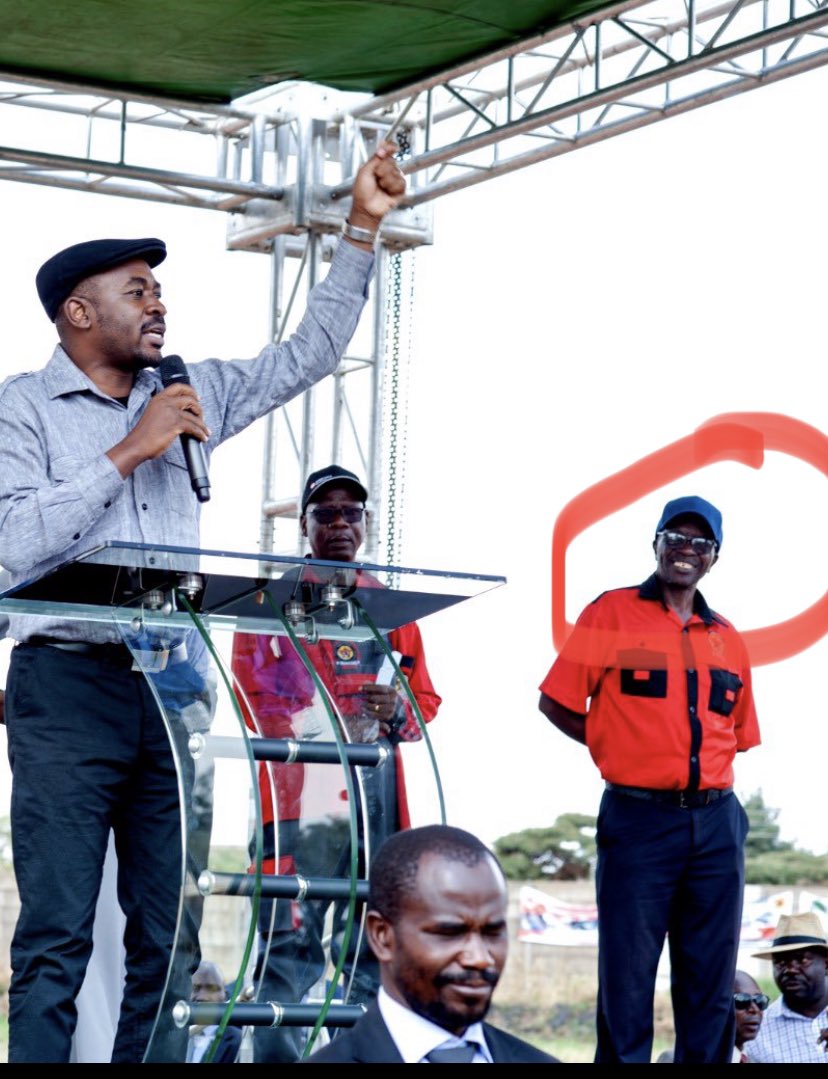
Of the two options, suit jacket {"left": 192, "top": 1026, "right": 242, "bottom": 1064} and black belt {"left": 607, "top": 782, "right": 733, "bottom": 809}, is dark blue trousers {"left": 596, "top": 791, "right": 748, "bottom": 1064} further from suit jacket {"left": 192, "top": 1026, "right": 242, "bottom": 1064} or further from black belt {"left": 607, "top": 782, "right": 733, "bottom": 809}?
suit jacket {"left": 192, "top": 1026, "right": 242, "bottom": 1064}

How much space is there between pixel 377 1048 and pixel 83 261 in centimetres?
167

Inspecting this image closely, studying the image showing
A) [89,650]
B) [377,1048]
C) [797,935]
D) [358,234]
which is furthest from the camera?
[797,935]

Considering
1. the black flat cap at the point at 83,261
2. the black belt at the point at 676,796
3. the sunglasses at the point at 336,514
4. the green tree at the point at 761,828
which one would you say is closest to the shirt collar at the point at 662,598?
the black belt at the point at 676,796

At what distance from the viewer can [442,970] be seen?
6.86ft

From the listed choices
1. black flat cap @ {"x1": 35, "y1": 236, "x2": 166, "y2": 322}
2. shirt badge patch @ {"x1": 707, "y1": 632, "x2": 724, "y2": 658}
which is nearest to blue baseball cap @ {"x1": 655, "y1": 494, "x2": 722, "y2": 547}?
shirt badge patch @ {"x1": 707, "y1": 632, "x2": 724, "y2": 658}

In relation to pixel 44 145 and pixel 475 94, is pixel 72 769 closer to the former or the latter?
pixel 44 145

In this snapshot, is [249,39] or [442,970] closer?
[442,970]

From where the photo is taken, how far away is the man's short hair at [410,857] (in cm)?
215

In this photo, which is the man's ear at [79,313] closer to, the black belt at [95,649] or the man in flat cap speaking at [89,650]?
the man in flat cap speaking at [89,650]

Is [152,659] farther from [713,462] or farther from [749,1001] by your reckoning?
[713,462]

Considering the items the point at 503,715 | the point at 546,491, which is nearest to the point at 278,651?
the point at 546,491

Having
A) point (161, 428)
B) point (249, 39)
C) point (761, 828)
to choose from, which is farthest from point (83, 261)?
point (761, 828)

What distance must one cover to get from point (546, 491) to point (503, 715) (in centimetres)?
669

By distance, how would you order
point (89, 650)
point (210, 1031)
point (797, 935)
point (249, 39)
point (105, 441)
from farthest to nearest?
point (249, 39), point (797, 935), point (105, 441), point (89, 650), point (210, 1031)
